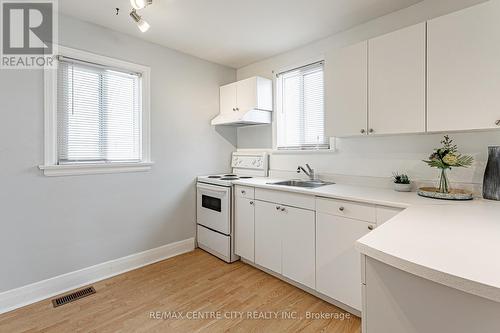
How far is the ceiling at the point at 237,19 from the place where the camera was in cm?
203

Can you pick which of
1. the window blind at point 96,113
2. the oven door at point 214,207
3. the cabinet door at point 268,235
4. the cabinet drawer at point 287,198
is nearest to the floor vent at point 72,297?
the window blind at point 96,113

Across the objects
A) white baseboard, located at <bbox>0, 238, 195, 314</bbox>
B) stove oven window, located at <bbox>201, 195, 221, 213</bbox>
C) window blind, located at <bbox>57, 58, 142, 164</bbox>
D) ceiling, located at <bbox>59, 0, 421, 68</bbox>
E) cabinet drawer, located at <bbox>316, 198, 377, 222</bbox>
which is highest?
ceiling, located at <bbox>59, 0, 421, 68</bbox>

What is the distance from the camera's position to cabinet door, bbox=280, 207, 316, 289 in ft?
6.68

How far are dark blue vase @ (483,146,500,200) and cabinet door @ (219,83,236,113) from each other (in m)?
2.50

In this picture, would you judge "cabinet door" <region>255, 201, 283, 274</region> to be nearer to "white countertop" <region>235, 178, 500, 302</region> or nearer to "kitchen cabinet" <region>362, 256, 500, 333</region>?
"white countertop" <region>235, 178, 500, 302</region>

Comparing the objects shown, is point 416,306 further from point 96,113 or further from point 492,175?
point 96,113

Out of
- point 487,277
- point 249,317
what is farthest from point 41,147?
point 487,277

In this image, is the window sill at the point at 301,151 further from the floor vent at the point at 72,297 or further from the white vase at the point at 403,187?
the floor vent at the point at 72,297

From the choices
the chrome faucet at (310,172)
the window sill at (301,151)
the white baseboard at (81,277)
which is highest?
the window sill at (301,151)

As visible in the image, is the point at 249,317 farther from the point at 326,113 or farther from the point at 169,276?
the point at 326,113

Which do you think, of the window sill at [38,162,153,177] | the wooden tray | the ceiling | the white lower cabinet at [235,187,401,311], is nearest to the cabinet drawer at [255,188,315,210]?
the white lower cabinet at [235,187,401,311]

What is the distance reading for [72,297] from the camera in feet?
6.88

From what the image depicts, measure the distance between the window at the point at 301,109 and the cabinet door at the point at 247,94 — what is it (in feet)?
1.10

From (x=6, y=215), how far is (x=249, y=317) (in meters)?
2.07
